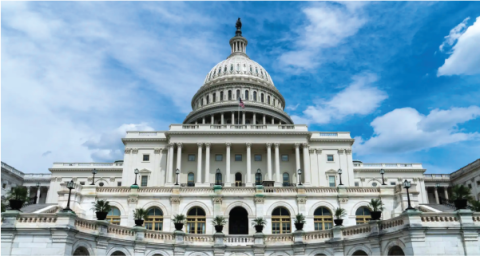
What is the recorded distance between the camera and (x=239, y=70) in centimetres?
12150

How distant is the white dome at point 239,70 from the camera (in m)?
120

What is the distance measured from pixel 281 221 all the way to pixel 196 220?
357 inches

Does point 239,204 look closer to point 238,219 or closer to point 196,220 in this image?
point 238,219

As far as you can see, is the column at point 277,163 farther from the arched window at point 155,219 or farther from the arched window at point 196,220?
the arched window at point 155,219

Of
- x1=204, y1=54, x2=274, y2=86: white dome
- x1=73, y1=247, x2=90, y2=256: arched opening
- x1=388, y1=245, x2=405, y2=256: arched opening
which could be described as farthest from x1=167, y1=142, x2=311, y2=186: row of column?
x1=388, y1=245, x2=405, y2=256: arched opening

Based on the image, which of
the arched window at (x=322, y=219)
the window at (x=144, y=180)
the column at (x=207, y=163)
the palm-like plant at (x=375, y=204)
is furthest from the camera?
the window at (x=144, y=180)

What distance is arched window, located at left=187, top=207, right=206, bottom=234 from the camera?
4403 centimetres

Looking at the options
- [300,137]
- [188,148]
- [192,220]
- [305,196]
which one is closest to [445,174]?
[300,137]

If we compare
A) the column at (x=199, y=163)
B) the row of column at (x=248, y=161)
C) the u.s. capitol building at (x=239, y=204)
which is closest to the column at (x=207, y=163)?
the row of column at (x=248, y=161)

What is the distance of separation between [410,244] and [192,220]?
2411 centimetres

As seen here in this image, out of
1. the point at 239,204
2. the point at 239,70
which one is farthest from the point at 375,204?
the point at 239,70

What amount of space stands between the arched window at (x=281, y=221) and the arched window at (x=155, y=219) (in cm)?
1204

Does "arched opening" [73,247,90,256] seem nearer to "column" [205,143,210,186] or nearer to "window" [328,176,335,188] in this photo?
"column" [205,143,210,186]

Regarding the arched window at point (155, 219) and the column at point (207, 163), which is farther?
the column at point (207, 163)
